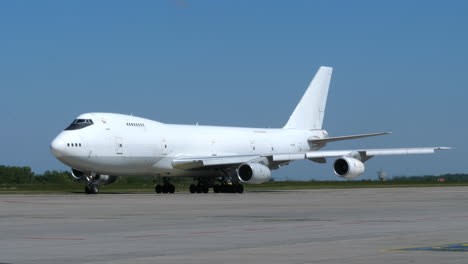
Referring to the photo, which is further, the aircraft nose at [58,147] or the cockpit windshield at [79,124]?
the cockpit windshield at [79,124]

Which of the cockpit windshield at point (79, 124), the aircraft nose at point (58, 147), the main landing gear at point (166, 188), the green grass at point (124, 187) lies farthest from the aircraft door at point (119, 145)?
the green grass at point (124, 187)

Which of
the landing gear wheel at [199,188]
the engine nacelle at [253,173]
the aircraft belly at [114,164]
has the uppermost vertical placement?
the aircraft belly at [114,164]

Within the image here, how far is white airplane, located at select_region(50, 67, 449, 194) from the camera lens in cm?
4581

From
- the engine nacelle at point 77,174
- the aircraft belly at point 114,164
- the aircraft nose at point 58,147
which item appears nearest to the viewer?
the aircraft nose at point 58,147

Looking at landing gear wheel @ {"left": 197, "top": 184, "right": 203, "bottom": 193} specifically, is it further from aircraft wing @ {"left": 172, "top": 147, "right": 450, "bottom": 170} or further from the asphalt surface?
the asphalt surface

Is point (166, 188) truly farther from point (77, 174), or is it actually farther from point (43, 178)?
point (43, 178)

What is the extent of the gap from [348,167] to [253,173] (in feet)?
18.1

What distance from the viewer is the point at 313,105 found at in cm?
6419

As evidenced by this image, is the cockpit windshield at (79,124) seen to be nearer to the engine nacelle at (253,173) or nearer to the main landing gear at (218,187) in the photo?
the engine nacelle at (253,173)

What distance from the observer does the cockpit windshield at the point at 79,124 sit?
45875 millimetres

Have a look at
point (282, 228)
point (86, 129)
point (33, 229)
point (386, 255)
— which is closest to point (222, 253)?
point (386, 255)

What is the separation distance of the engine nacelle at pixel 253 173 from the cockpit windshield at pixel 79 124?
31.1 feet

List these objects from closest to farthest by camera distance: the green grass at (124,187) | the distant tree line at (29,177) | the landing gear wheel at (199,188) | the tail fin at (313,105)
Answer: the landing gear wheel at (199,188)
the green grass at (124,187)
the tail fin at (313,105)
the distant tree line at (29,177)

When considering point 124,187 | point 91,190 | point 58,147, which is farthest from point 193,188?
point 124,187
